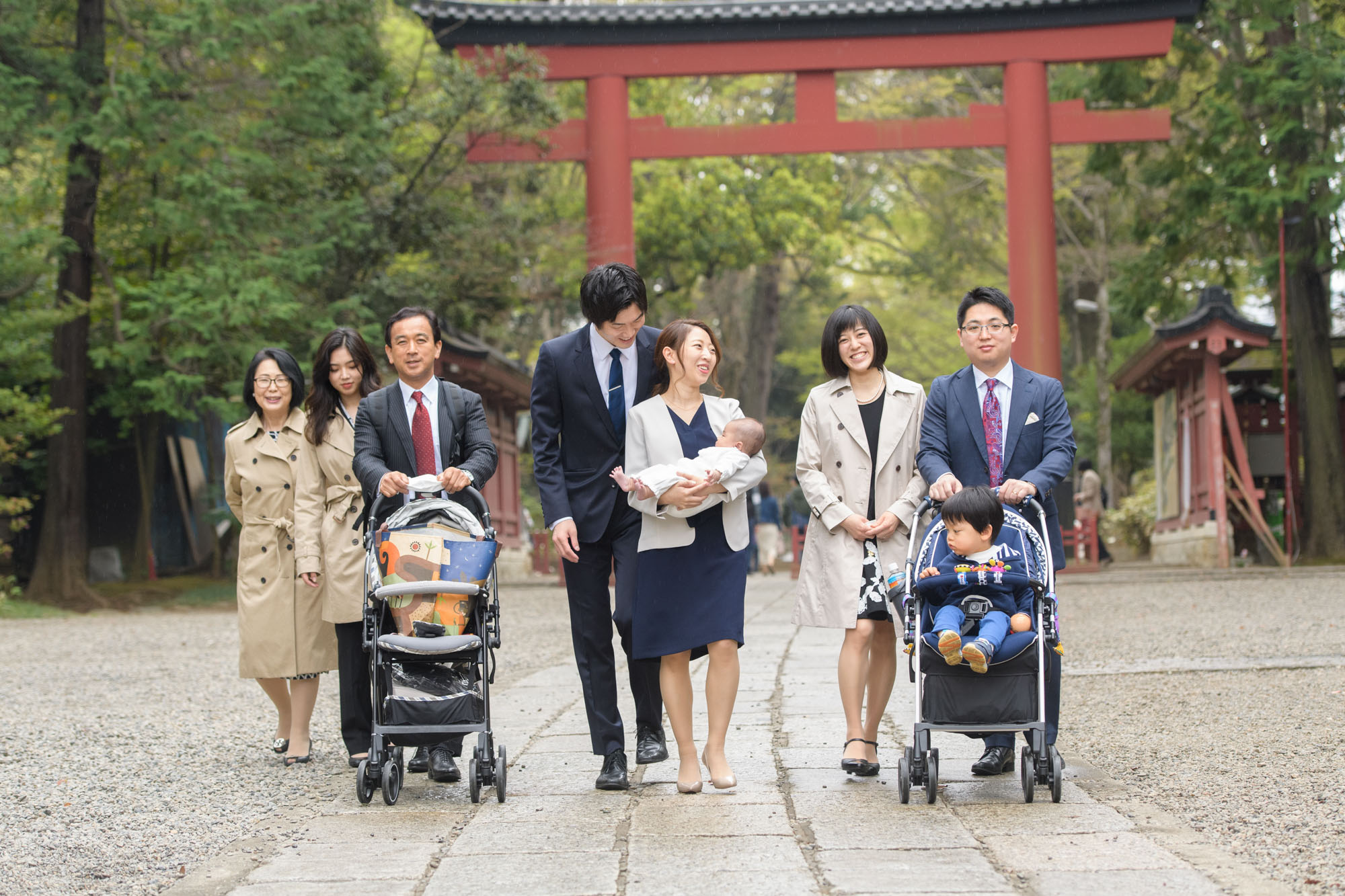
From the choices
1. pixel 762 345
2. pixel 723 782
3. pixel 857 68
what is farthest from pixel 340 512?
pixel 762 345

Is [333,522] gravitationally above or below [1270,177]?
below

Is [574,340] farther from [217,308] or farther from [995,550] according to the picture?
[217,308]

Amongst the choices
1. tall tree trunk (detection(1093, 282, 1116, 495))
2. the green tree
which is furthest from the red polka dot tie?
tall tree trunk (detection(1093, 282, 1116, 495))

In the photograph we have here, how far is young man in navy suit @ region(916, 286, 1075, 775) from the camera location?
4695 mm

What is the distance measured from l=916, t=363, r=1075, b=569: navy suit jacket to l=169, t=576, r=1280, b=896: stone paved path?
1061mm

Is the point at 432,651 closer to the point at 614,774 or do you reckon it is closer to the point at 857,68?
the point at 614,774

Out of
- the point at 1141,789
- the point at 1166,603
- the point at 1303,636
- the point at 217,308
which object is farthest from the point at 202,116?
the point at 1141,789

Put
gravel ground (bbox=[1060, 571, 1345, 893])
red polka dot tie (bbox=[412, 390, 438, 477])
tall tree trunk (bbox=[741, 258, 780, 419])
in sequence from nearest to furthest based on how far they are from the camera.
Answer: gravel ground (bbox=[1060, 571, 1345, 893])
red polka dot tie (bbox=[412, 390, 438, 477])
tall tree trunk (bbox=[741, 258, 780, 419])

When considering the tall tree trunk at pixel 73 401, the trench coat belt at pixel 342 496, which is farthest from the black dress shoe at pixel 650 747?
the tall tree trunk at pixel 73 401

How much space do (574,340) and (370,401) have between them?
778 millimetres

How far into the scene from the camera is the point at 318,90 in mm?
15180

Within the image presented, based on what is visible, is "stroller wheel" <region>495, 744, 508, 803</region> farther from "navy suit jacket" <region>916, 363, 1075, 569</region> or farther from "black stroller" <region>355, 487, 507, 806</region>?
"navy suit jacket" <region>916, 363, 1075, 569</region>

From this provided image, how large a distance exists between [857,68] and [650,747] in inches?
512

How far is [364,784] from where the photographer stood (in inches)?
171
